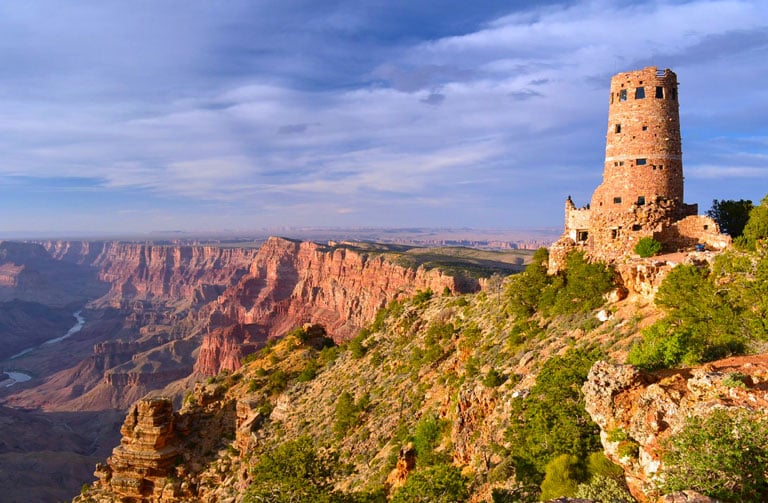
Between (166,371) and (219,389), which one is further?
(166,371)

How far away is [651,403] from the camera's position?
1389 cm

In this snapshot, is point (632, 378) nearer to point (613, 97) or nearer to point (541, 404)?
point (541, 404)

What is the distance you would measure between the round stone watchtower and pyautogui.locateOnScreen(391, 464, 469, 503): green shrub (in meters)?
19.7

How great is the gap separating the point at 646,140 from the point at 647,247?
21.4 feet

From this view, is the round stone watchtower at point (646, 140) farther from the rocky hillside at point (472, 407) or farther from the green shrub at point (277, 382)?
the green shrub at point (277, 382)

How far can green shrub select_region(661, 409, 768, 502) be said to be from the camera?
10.9 meters

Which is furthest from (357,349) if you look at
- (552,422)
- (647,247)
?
(552,422)

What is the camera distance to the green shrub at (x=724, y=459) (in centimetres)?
1085

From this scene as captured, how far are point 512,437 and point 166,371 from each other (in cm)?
17414

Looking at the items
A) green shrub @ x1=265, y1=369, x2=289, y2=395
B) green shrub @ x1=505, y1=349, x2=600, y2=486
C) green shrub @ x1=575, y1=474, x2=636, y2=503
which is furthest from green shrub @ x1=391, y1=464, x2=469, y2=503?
green shrub @ x1=265, y1=369, x2=289, y2=395

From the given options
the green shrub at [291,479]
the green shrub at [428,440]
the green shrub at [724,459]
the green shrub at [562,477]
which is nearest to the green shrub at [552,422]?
the green shrub at [562,477]

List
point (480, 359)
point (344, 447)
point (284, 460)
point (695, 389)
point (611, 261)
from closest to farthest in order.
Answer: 1. point (695, 389)
2. point (284, 460)
3. point (611, 261)
4. point (480, 359)
5. point (344, 447)

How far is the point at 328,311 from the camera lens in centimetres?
16662

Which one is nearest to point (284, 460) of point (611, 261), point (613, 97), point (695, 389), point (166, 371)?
point (695, 389)
